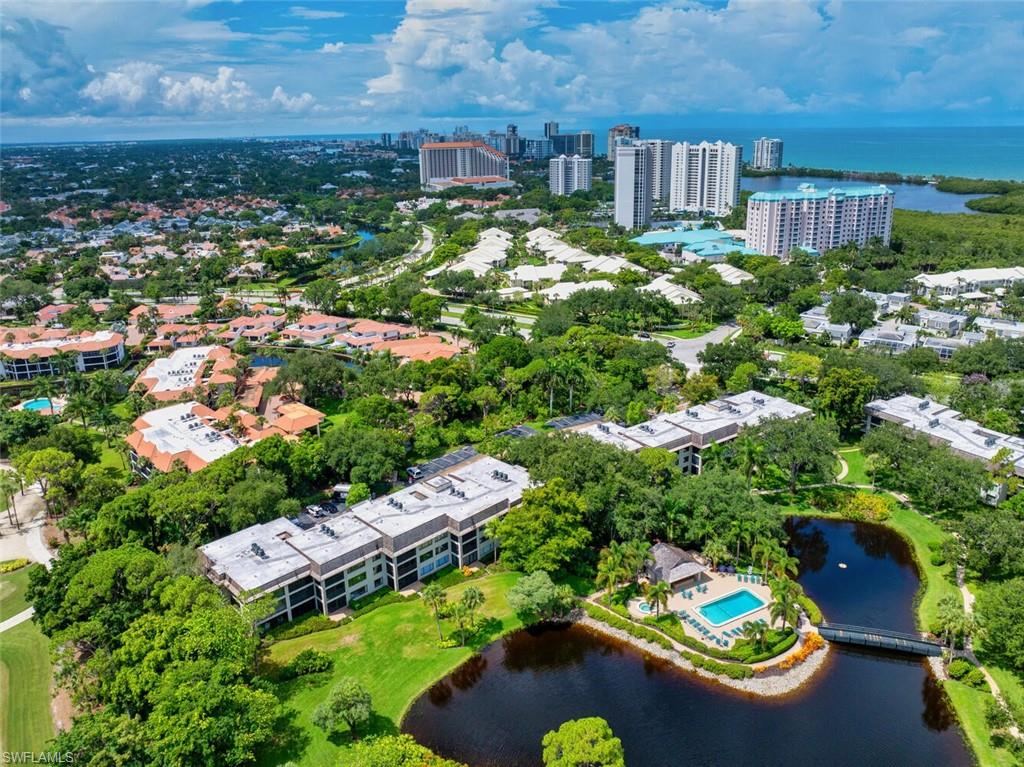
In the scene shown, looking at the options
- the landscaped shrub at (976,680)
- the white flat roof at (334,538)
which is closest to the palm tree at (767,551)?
the landscaped shrub at (976,680)

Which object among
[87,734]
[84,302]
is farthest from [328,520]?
[84,302]

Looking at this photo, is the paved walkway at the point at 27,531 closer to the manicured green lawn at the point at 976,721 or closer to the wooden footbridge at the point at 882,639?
the wooden footbridge at the point at 882,639

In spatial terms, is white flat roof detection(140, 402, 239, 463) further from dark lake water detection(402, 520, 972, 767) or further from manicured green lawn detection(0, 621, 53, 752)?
dark lake water detection(402, 520, 972, 767)

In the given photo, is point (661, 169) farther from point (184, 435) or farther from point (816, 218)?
point (184, 435)

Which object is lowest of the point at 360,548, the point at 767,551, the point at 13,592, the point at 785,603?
the point at 13,592

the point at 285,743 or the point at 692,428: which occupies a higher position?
the point at 692,428

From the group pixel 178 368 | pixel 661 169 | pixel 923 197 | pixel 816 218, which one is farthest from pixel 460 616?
pixel 923 197

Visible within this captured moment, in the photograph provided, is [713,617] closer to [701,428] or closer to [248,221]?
[701,428]

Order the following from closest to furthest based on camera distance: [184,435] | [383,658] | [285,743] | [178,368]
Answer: [285,743], [383,658], [184,435], [178,368]
